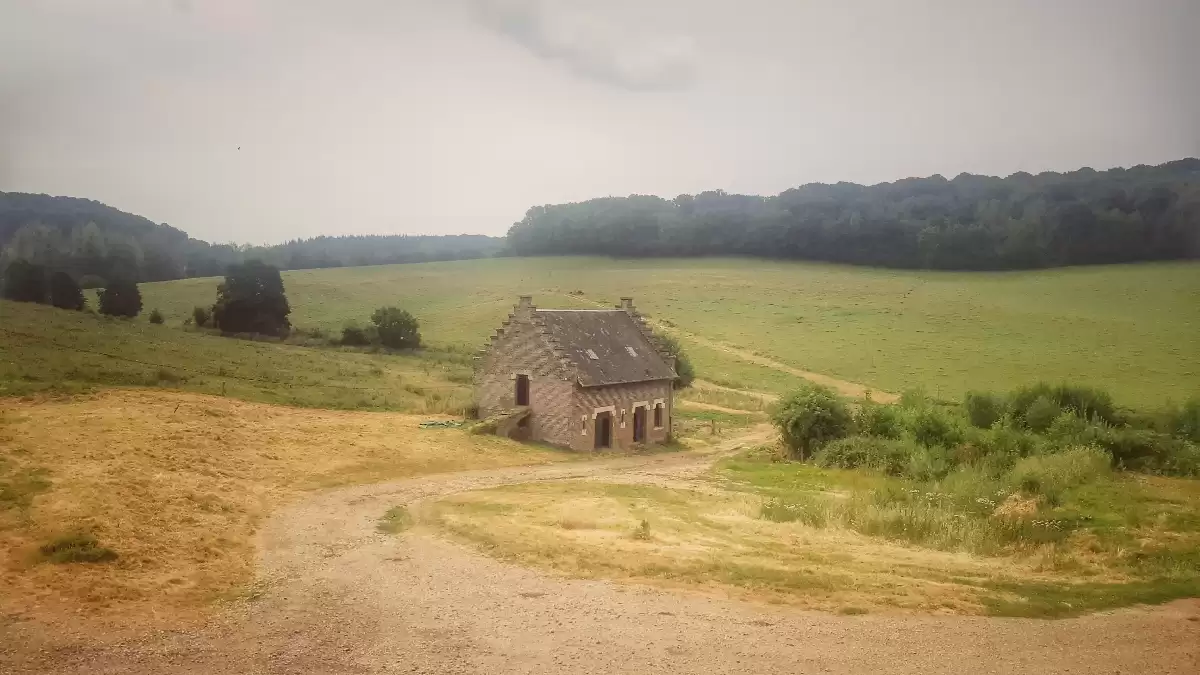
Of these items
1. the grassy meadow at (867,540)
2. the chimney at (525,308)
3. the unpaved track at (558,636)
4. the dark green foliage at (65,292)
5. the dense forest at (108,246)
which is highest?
the dense forest at (108,246)

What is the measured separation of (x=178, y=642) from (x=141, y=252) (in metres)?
35.9

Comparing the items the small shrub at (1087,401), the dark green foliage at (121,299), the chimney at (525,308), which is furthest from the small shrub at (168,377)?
the small shrub at (1087,401)

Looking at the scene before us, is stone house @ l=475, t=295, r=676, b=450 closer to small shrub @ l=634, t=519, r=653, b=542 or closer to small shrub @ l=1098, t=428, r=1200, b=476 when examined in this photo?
small shrub @ l=634, t=519, r=653, b=542

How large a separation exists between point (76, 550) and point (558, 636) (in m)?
9.59

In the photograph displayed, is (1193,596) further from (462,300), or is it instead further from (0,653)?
(462,300)

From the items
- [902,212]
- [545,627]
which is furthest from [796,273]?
[545,627]

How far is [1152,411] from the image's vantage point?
107 feet

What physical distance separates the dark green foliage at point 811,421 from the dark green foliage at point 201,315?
3500 cm

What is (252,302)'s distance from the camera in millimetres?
49906

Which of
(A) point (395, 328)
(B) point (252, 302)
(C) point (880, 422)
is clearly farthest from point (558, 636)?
(A) point (395, 328)

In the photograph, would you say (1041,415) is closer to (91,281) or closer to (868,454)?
(868,454)

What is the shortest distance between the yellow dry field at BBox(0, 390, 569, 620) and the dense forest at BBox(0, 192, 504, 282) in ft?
31.4

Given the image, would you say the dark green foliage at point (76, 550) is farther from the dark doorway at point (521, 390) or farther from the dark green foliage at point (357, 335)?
the dark green foliage at point (357, 335)

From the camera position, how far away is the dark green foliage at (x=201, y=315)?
47.7 metres
